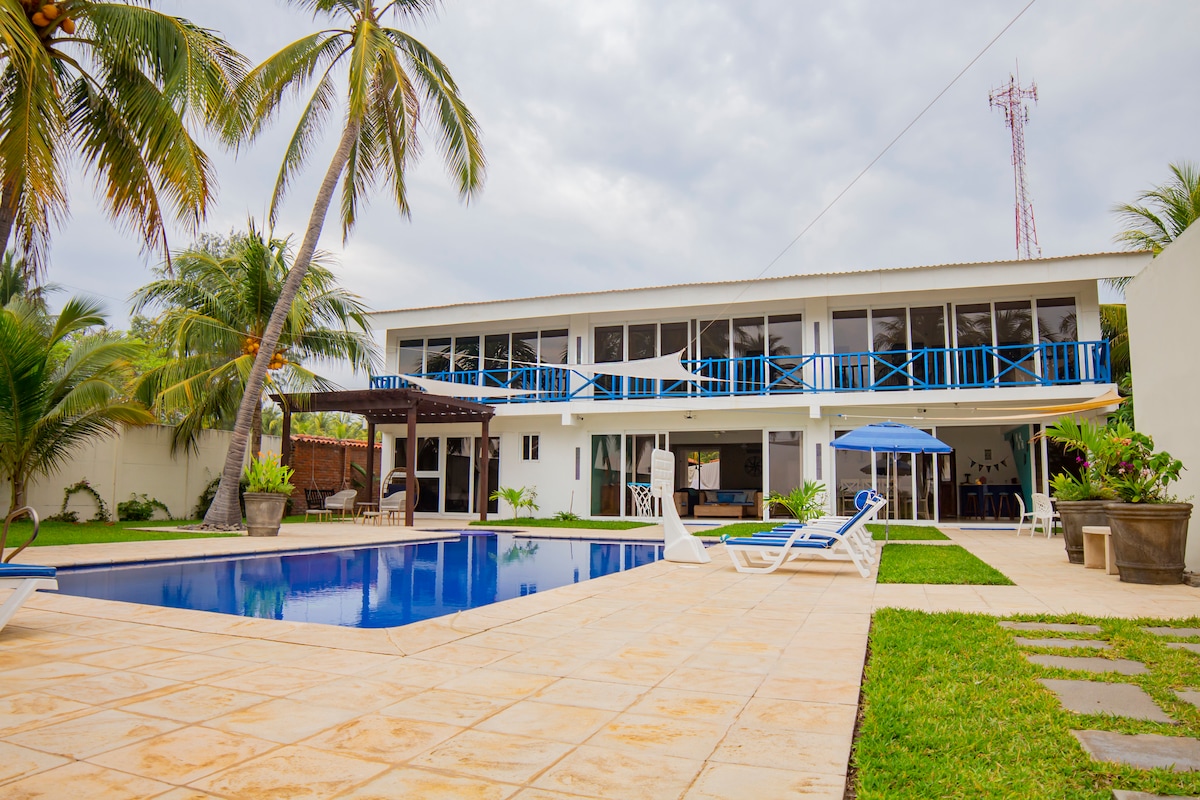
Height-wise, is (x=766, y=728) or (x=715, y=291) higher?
(x=715, y=291)

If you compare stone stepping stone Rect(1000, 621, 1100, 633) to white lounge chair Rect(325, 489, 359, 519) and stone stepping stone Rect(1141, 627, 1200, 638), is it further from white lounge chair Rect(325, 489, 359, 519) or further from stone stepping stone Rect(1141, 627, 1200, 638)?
white lounge chair Rect(325, 489, 359, 519)

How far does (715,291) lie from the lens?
51.4ft

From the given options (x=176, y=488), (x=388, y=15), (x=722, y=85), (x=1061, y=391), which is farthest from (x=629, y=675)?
(x=176, y=488)

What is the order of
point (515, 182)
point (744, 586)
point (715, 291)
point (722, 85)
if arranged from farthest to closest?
point (515, 182) < point (715, 291) < point (722, 85) < point (744, 586)

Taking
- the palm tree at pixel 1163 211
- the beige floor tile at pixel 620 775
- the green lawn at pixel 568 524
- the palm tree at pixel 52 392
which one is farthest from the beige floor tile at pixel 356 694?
the palm tree at pixel 1163 211

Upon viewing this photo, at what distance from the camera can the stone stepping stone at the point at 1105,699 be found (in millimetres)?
2879

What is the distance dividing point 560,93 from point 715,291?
4833 millimetres

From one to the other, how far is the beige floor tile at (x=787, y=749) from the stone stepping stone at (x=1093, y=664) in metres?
1.61

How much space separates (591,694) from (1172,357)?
262 inches

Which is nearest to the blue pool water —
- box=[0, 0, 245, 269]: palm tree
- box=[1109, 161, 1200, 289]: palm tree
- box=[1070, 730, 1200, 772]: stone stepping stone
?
box=[0, 0, 245, 269]: palm tree

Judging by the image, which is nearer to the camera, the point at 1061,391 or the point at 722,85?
the point at 722,85

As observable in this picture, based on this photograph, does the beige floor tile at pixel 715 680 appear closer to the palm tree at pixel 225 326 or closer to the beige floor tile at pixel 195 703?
the beige floor tile at pixel 195 703

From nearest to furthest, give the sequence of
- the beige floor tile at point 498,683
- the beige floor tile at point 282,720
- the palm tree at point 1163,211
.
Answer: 1. the beige floor tile at point 282,720
2. the beige floor tile at point 498,683
3. the palm tree at point 1163,211

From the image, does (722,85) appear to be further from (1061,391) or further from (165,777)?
(165,777)
